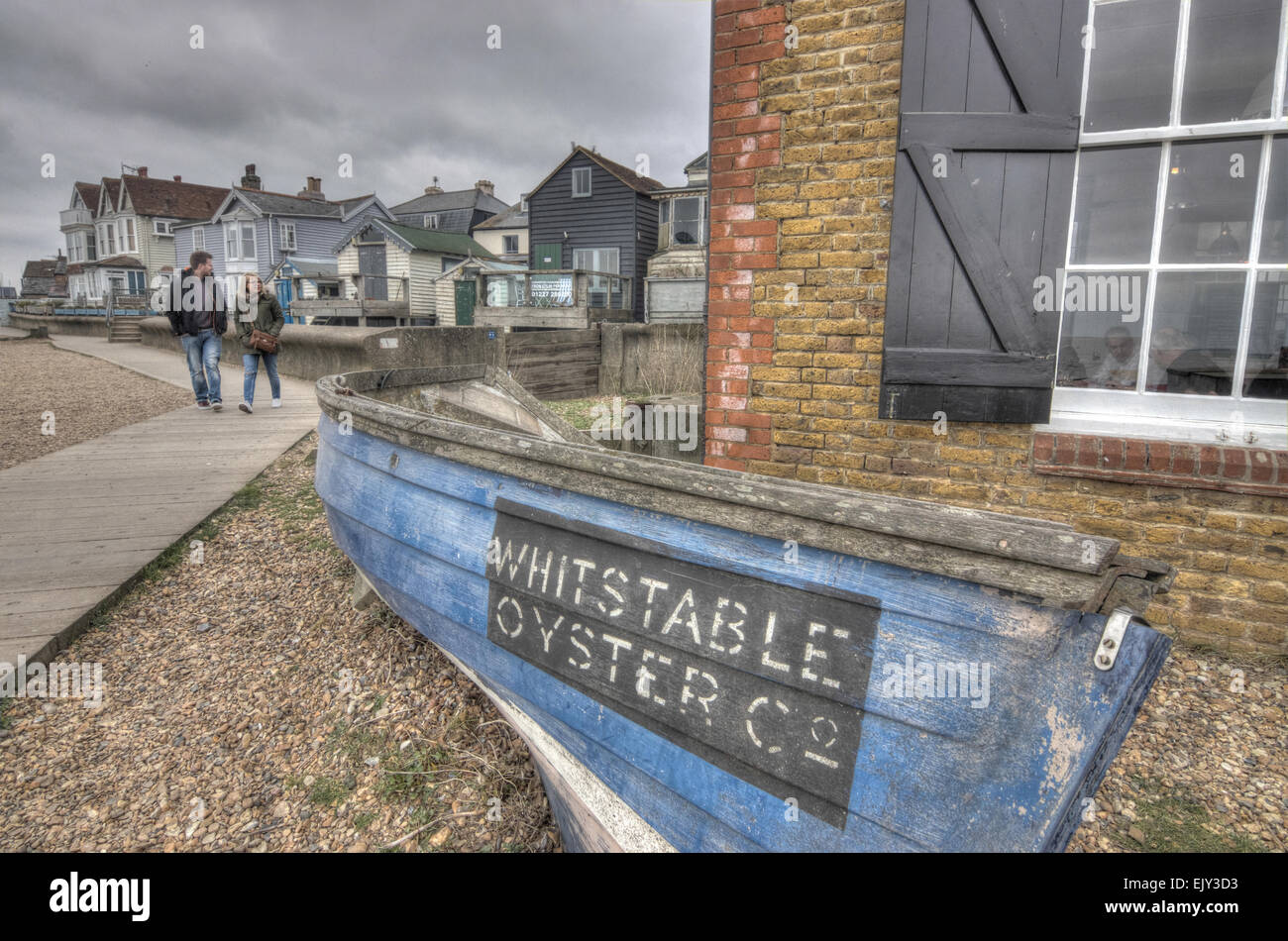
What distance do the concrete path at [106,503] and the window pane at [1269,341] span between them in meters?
5.30

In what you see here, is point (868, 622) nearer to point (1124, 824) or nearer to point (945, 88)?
point (1124, 824)

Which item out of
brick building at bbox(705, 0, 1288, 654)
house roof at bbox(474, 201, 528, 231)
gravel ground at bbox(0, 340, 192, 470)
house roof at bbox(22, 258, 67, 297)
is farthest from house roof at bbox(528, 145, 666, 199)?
house roof at bbox(22, 258, 67, 297)

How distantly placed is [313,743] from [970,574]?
8.09 ft

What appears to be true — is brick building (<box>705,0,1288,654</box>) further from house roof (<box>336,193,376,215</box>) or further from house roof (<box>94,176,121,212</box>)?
house roof (<box>94,176,121,212</box>)

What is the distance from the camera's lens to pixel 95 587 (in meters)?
3.50

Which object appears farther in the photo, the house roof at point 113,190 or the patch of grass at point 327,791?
the house roof at point 113,190

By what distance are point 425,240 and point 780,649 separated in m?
33.9

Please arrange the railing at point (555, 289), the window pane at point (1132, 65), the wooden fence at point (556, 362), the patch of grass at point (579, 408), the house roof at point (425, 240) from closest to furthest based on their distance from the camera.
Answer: the window pane at point (1132, 65) → the patch of grass at point (579, 408) → the wooden fence at point (556, 362) → the railing at point (555, 289) → the house roof at point (425, 240)

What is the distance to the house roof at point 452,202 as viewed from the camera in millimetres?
43625

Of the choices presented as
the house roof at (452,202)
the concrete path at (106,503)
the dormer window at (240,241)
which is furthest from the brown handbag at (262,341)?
the house roof at (452,202)

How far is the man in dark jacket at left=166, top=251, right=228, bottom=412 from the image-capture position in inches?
304

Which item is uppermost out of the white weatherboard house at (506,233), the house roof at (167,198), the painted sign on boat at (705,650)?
the house roof at (167,198)

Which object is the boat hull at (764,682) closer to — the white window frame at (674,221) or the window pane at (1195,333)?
the window pane at (1195,333)

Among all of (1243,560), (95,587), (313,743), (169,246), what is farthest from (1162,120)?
(169,246)
